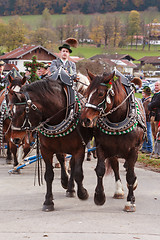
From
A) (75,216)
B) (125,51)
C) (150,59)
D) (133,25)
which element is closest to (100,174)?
(75,216)

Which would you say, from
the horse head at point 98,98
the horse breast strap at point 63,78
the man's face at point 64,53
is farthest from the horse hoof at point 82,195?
the man's face at point 64,53

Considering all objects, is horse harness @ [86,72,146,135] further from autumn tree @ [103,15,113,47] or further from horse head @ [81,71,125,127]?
autumn tree @ [103,15,113,47]

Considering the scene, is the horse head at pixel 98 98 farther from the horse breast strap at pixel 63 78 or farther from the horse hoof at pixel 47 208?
the horse hoof at pixel 47 208

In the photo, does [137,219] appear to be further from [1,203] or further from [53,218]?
[1,203]

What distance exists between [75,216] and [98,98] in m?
1.72

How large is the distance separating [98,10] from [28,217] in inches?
6897

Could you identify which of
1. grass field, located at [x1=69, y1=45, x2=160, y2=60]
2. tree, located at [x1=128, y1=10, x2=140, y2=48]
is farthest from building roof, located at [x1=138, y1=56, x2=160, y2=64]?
tree, located at [x1=128, y1=10, x2=140, y2=48]

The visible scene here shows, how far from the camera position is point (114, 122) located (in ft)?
18.9

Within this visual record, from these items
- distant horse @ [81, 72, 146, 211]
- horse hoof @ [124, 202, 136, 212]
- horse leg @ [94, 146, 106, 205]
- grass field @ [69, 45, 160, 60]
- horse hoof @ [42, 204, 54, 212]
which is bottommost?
grass field @ [69, 45, 160, 60]

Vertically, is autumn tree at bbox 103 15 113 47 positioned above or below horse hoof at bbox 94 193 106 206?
above

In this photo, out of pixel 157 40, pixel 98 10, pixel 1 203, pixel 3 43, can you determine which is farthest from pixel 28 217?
pixel 98 10

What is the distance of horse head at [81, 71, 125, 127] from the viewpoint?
525 centimetres

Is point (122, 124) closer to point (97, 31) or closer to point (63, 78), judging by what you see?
point (63, 78)

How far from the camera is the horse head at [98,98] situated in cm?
525
